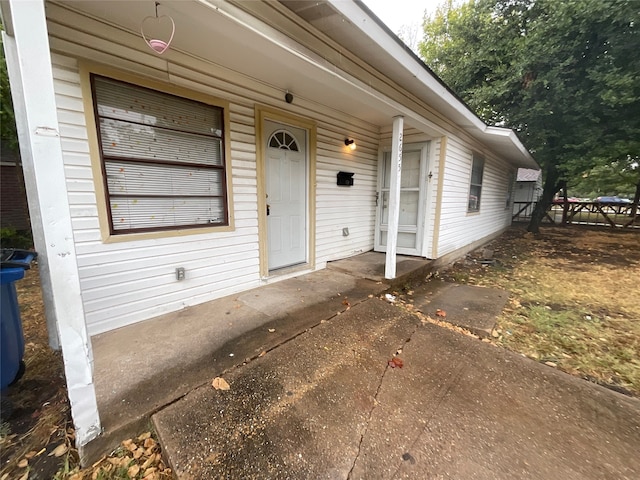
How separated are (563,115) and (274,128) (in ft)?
30.6

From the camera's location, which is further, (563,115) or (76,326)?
(563,115)

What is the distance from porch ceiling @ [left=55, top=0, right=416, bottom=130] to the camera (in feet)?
5.47

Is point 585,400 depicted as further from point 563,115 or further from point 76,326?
point 563,115

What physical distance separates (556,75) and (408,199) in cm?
688

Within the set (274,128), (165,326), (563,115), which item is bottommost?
(165,326)

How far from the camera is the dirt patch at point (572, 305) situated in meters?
2.24

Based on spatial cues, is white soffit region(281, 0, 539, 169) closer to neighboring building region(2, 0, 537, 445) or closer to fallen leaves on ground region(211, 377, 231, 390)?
neighboring building region(2, 0, 537, 445)

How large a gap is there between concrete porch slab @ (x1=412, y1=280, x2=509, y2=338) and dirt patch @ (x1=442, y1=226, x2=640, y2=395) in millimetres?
133

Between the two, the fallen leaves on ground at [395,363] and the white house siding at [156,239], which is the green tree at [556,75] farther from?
the fallen leaves on ground at [395,363]

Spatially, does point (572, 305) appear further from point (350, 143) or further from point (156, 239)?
point (156, 239)

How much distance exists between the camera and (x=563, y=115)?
7.92 meters

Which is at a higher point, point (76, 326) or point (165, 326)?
point (76, 326)

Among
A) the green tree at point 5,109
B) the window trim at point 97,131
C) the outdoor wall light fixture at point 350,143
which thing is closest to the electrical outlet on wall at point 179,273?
the window trim at point 97,131

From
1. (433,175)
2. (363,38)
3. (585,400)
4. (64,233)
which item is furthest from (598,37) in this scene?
(64,233)
